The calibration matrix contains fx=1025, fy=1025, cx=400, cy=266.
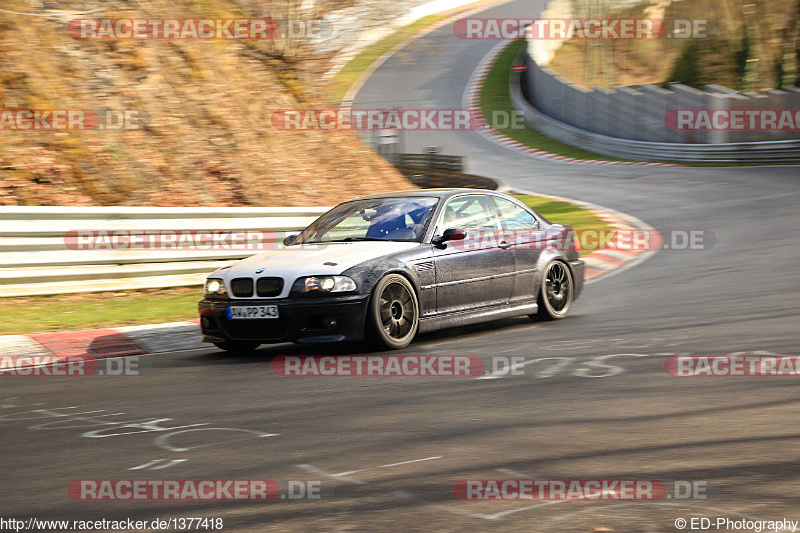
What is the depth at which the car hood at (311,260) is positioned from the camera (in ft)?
28.2

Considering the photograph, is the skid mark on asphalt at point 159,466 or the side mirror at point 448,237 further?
the side mirror at point 448,237

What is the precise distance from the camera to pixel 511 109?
151 feet

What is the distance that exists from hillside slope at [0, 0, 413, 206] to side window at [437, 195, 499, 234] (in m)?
6.45

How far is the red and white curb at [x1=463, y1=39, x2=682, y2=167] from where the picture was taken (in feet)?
111

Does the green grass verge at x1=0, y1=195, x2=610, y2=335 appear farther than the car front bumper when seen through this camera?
Yes

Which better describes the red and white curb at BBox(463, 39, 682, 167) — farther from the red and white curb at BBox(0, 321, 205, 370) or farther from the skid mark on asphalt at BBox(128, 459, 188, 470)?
the skid mark on asphalt at BBox(128, 459, 188, 470)

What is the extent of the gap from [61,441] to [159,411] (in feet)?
2.96

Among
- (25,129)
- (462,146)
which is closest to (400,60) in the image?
(462,146)

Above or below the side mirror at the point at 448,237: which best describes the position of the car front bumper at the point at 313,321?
below

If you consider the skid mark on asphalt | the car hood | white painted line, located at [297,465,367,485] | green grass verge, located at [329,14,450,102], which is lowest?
the skid mark on asphalt

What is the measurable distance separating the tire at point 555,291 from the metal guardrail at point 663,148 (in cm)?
2074

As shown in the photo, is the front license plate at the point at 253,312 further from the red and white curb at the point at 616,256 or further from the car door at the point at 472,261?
the red and white curb at the point at 616,256

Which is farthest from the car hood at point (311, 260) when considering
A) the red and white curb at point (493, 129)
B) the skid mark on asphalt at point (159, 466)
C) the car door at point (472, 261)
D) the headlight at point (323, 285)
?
the red and white curb at point (493, 129)

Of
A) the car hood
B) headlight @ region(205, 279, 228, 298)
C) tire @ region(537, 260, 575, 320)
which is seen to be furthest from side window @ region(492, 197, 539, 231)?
headlight @ region(205, 279, 228, 298)
